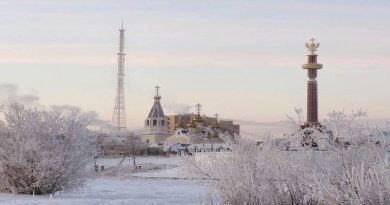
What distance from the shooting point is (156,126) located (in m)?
130

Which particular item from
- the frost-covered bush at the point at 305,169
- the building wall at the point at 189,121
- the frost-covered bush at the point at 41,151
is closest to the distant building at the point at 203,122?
the building wall at the point at 189,121

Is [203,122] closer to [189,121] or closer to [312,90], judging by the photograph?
[189,121]

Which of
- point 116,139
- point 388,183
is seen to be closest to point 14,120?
point 388,183

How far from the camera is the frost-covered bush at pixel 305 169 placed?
16.4 m

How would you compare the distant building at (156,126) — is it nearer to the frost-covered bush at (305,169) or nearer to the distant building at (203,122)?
the distant building at (203,122)

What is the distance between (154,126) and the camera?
130m

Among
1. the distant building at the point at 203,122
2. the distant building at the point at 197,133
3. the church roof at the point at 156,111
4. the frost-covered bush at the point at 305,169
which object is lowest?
the frost-covered bush at the point at 305,169

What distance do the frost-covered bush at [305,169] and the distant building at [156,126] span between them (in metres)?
108

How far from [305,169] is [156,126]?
11287cm

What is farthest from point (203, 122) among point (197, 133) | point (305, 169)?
point (305, 169)

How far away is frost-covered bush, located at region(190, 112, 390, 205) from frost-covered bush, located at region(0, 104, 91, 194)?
7.54m

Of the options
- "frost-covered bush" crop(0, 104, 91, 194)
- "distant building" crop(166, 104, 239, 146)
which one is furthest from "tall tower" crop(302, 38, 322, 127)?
"frost-covered bush" crop(0, 104, 91, 194)

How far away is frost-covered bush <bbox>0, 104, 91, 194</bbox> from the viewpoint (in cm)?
2491

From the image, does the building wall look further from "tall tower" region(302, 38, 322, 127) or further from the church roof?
"tall tower" region(302, 38, 322, 127)
